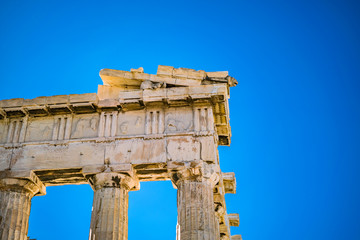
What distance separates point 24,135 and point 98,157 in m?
3.38

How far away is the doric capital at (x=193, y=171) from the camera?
727 inches

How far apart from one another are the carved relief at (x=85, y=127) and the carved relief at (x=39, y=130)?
0.99 metres

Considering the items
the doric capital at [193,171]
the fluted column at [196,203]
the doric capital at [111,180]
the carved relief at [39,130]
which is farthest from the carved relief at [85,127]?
the fluted column at [196,203]

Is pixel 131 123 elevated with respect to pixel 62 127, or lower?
lower

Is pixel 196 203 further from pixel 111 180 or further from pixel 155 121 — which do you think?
pixel 155 121

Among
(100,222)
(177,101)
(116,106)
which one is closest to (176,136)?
(177,101)

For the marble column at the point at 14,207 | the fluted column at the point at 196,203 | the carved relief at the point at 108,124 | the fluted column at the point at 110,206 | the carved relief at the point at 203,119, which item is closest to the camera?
the fluted column at the point at 196,203

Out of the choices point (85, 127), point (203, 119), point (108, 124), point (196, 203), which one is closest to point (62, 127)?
point (85, 127)

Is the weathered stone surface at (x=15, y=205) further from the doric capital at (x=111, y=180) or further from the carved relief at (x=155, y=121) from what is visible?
the carved relief at (x=155, y=121)

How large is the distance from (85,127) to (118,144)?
1.70 metres

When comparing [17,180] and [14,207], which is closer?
[14,207]

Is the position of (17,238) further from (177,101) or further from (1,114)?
(177,101)

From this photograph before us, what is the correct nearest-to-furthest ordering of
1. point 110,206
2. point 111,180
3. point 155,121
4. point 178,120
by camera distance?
1. point 110,206
2. point 111,180
3. point 178,120
4. point 155,121

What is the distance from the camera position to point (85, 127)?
66.9 feet
